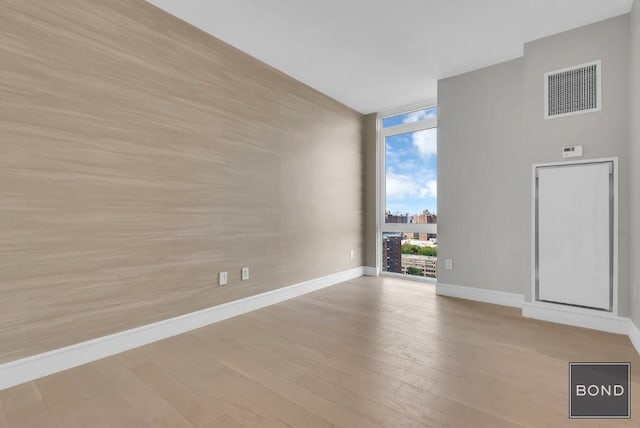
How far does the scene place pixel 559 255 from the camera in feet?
9.21

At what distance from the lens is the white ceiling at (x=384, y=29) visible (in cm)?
246

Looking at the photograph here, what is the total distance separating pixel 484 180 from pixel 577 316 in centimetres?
159

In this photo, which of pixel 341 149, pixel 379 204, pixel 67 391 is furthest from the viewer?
pixel 379 204

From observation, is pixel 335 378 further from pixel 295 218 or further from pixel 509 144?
pixel 509 144

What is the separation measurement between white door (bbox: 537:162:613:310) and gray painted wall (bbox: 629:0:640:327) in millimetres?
168

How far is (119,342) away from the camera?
2191 mm

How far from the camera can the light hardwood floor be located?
1.49 m

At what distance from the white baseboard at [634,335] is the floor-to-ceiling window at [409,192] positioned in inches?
79.4

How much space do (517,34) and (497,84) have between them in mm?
626

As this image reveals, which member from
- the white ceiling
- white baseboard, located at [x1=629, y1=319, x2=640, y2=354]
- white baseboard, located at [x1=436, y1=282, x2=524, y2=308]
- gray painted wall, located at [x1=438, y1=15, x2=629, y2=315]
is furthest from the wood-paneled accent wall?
white baseboard, located at [x1=629, y1=319, x2=640, y2=354]

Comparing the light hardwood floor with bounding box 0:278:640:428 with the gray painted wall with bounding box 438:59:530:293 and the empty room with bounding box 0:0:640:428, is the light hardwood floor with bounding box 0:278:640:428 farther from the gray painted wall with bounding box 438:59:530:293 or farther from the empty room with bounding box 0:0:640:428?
the gray painted wall with bounding box 438:59:530:293

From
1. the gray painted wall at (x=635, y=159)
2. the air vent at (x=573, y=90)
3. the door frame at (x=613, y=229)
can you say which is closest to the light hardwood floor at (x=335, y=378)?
the door frame at (x=613, y=229)

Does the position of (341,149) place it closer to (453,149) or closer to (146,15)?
(453,149)

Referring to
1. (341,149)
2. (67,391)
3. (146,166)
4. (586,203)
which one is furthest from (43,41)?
(586,203)
